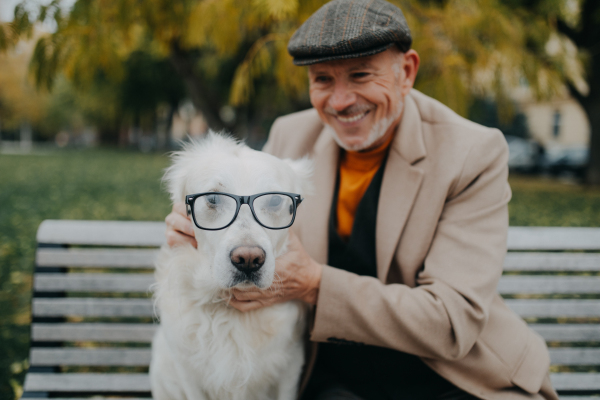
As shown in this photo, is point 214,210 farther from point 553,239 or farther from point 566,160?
point 566,160

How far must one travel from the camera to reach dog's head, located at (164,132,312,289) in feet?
4.92

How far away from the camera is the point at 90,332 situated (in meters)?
2.17

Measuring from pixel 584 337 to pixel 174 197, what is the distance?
219 cm

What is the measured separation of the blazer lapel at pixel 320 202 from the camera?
2.00 m

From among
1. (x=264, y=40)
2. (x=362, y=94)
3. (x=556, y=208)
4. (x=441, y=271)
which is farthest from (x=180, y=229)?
(x=556, y=208)

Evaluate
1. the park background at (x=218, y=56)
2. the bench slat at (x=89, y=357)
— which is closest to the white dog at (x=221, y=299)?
the bench slat at (x=89, y=357)

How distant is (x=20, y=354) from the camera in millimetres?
2959

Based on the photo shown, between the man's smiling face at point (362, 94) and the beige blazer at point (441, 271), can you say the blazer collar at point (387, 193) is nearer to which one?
the beige blazer at point (441, 271)

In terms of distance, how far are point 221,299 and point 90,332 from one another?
2.90ft

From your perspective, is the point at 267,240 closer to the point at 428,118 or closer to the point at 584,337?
the point at 428,118

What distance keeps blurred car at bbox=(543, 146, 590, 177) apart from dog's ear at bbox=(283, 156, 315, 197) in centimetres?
2037

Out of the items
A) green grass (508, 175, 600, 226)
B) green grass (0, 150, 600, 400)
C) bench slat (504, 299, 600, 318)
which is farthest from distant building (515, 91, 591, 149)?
bench slat (504, 299, 600, 318)

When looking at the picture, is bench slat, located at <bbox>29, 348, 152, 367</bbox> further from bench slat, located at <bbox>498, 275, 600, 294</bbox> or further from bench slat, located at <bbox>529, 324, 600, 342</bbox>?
bench slat, located at <bbox>529, 324, 600, 342</bbox>

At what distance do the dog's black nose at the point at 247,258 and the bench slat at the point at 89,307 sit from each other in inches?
37.9
